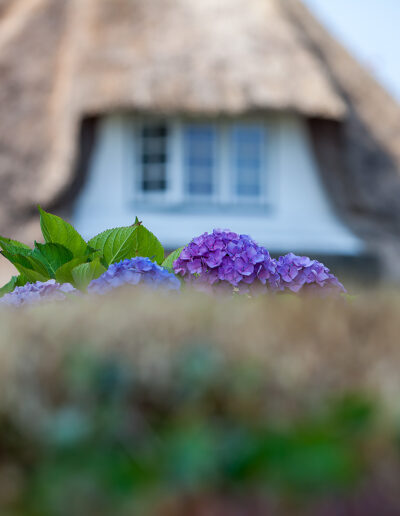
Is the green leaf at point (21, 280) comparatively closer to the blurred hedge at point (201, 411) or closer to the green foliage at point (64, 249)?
the green foliage at point (64, 249)

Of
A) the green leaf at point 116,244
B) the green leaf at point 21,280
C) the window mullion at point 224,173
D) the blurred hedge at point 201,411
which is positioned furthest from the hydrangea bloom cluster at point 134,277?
the window mullion at point 224,173

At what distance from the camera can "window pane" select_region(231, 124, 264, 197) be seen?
791cm

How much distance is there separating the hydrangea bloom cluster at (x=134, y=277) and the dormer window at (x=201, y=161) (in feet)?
19.5

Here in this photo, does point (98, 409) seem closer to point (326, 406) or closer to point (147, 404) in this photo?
point (147, 404)

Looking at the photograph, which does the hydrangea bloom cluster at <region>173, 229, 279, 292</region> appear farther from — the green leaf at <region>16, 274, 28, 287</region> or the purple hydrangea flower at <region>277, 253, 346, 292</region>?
the green leaf at <region>16, 274, 28, 287</region>

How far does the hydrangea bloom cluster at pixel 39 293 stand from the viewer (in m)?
1.76

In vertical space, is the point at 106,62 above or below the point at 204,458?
above

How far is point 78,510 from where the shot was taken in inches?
18.5

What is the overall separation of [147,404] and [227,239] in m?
1.53

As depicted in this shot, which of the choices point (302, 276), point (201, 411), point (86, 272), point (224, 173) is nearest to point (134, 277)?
point (86, 272)

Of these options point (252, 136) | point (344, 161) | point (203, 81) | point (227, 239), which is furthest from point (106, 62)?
point (227, 239)

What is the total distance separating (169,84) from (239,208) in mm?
1491

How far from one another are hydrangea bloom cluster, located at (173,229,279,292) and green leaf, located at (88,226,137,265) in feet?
0.47

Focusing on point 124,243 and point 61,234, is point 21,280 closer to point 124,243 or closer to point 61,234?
point 61,234
